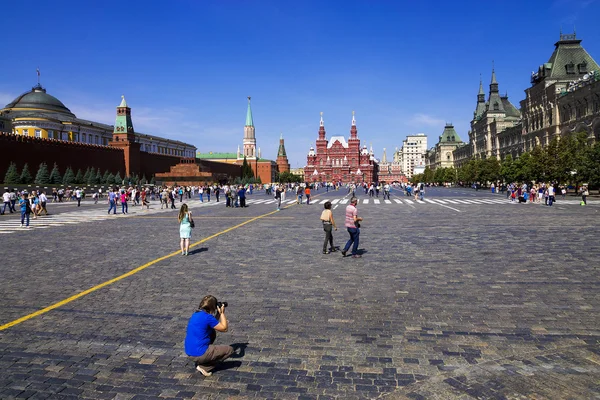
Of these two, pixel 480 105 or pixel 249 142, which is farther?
pixel 249 142

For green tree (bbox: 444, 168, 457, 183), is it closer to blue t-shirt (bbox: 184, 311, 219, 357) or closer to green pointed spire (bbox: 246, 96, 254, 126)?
green pointed spire (bbox: 246, 96, 254, 126)

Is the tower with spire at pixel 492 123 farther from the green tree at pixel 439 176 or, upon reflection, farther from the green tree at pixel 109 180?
the green tree at pixel 109 180

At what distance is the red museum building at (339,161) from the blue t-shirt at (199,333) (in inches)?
6532

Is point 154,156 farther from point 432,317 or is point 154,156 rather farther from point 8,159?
point 432,317

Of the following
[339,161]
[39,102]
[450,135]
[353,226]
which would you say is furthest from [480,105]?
[353,226]

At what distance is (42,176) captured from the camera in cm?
5353

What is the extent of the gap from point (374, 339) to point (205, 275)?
484 cm

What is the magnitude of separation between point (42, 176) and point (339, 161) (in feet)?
430

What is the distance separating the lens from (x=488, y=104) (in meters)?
118

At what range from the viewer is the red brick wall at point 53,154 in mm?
53094

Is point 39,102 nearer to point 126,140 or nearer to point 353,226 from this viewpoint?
point 126,140

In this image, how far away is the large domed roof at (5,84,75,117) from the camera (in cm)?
8864

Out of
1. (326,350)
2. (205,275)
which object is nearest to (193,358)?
(326,350)

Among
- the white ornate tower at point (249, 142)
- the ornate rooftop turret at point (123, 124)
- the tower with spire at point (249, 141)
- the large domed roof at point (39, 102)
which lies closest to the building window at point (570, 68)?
the ornate rooftop turret at point (123, 124)
